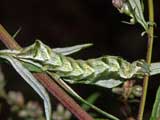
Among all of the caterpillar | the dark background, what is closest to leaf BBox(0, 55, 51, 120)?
the caterpillar

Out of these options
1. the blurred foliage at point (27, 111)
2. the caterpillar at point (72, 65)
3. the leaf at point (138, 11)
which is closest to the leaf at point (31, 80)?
the caterpillar at point (72, 65)

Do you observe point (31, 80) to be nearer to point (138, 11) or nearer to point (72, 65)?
point (72, 65)

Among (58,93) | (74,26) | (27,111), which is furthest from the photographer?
(74,26)

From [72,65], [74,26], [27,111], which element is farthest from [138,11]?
[74,26]

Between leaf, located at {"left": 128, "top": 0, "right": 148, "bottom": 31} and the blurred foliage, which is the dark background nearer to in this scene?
the blurred foliage

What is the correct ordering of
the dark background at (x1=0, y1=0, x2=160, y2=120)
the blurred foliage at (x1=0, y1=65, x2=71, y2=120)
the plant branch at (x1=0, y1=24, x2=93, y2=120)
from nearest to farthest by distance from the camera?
the plant branch at (x1=0, y1=24, x2=93, y2=120) → the blurred foliage at (x1=0, y1=65, x2=71, y2=120) → the dark background at (x1=0, y1=0, x2=160, y2=120)
